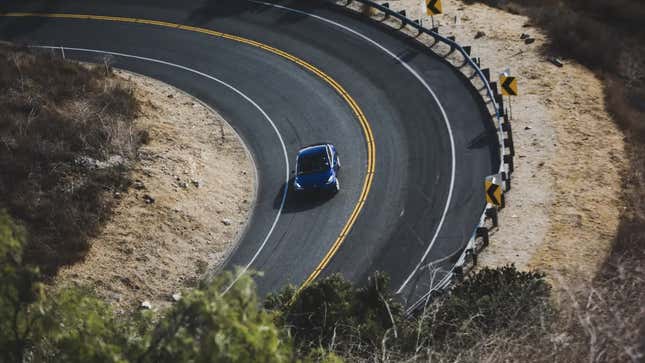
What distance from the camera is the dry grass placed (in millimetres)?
26562

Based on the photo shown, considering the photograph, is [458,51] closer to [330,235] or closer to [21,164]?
[330,235]

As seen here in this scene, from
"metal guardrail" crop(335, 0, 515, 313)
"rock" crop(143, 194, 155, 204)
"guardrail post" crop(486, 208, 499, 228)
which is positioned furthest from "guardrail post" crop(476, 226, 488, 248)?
"rock" crop(143, 194, 155, 204)

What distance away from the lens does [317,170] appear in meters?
29.2

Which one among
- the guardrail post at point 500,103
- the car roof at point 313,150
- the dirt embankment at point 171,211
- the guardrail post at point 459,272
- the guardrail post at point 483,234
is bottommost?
the dirt embankment at point 171,211

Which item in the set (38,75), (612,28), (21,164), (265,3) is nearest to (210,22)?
(265,3)

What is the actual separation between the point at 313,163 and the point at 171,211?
5.44 metres

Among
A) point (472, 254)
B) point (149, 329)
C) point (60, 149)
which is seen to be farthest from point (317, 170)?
point (149, 329)

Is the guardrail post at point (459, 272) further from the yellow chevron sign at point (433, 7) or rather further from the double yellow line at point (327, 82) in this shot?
the yellow chevron sign at point (433, 7)

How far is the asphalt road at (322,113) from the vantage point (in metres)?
27.2

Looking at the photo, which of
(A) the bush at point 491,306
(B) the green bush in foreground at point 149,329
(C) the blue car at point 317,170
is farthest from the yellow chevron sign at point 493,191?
(B) the green bush in foreground at point 149,329

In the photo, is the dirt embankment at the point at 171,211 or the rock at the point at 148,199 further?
the rock at the point at 148,199

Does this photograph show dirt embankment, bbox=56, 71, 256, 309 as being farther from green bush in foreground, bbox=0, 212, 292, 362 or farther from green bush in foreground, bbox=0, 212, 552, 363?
green bush in foreground, bbox=0, 212, 292, 362

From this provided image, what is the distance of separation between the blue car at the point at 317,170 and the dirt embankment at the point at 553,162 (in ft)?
21.1

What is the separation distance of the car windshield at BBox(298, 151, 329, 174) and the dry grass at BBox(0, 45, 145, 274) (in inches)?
254
